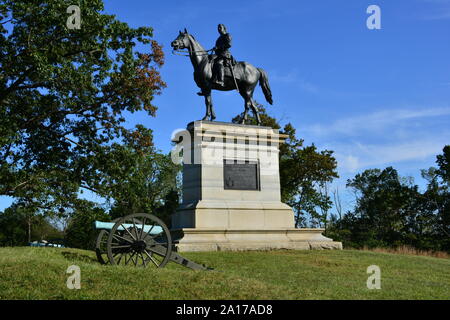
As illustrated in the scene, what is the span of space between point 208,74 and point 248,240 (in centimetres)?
601

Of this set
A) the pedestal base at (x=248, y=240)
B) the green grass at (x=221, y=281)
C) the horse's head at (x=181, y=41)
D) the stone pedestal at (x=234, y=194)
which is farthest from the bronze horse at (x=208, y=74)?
the green grass at (x=221, y=281)

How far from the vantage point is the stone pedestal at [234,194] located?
1448cm

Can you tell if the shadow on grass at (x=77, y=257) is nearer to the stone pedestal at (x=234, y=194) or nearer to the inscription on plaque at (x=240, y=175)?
the stone pedestal at (x=234, y=194)

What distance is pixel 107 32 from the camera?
18766mm

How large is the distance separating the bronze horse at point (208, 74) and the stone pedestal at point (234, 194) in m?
1.16

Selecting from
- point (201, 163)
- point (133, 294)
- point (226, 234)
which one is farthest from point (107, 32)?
point (133, 294)

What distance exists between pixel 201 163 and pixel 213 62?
3.93 meters

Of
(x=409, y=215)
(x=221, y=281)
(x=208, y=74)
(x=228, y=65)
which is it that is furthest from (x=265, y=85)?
(x=409, y=215)

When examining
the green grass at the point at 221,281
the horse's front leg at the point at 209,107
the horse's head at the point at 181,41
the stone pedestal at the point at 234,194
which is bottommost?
the green grass at the point at 221,281

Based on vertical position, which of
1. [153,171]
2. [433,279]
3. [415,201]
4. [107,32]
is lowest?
[433,279]

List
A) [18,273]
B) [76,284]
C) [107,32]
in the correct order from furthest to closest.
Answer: [107,32] → [18,273] → [76,284]

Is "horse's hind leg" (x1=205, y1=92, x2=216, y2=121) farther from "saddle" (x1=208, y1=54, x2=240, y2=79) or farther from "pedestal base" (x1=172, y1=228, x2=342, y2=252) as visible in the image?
"pedestal base" (x1=172, y1=228, x2=342, y2=252)

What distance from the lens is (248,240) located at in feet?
47.8
